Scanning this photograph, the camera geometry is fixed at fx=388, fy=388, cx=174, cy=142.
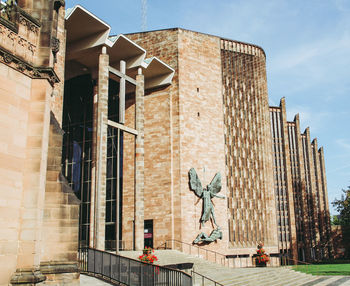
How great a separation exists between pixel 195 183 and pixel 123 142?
6.78 m

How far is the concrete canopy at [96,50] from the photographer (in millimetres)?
24531

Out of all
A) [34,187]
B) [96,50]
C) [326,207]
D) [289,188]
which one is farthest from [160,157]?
[326,207]

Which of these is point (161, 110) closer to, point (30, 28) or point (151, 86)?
point (151, 86)

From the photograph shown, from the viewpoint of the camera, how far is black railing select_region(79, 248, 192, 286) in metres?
14.2

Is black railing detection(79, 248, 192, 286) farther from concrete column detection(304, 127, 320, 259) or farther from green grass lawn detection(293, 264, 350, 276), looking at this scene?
concrete column detection(304, 127, 320, 259)

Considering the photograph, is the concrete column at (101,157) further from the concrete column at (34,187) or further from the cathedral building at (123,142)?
the concrete column at (34,187)

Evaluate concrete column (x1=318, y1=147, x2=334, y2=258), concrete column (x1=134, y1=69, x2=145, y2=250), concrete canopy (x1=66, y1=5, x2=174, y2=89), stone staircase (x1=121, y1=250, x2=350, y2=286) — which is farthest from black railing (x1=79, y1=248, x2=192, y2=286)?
concrete column (x1=318, y1=147, x2=334, y2=258)

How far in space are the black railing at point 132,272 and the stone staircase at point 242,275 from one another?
15.5 feet

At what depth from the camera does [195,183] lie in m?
29.9

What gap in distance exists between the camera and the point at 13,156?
1002 centimetres

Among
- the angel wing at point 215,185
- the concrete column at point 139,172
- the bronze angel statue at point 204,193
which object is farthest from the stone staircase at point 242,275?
the angel wing at point 215,185

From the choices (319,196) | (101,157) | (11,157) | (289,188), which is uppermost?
(101,157)

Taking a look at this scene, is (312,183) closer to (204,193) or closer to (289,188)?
(289,188)

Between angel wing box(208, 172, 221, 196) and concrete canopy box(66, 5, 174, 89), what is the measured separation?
28.1 feet
